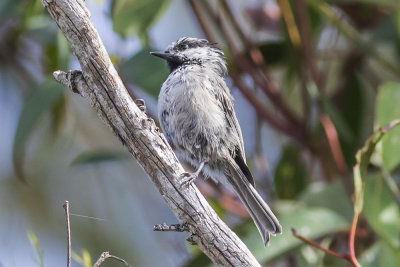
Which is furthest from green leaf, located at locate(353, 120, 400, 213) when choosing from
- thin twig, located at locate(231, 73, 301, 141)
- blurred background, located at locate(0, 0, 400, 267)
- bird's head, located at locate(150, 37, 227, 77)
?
thin twig, located at locate(231, 73, 301, 141)

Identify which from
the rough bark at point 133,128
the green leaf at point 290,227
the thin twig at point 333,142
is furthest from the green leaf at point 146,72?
the rough bark at point 133,128

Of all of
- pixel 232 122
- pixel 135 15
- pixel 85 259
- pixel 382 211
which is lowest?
pixel 382 211

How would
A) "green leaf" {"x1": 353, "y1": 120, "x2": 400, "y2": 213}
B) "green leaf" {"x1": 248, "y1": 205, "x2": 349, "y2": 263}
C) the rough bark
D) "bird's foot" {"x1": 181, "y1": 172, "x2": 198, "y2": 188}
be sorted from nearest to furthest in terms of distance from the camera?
the rough bark
"bird's foot" {"x1": 181, "y1": 172, "x2": 198, "y2": 188}
"green leaf" {"x1": 353, "y1": 120, "x2": 400, "y2": 213}
"green leaf" {"x1": 248, "y1": 205, "x2": 349, "y2": 263}

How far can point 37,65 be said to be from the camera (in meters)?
4.10

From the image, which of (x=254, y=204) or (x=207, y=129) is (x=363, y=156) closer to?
(x=254, y=204)

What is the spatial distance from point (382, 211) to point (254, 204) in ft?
2.00

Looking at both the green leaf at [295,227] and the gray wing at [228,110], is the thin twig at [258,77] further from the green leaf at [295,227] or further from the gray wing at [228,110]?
the gray wing at [228,110]

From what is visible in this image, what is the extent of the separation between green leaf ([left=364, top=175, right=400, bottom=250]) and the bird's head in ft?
2.52

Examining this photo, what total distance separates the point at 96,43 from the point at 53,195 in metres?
3.05

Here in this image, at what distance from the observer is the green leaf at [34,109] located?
2951 mm

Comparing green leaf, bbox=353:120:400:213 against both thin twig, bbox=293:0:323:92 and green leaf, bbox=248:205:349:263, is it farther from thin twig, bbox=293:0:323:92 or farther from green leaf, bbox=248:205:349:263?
thin twig, bbox=293:0:323:92

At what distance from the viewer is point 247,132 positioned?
394cm

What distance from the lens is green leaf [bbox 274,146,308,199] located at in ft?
11.8

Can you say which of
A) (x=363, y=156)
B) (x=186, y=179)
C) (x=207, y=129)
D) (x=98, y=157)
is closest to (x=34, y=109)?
(x=98, y=157)
